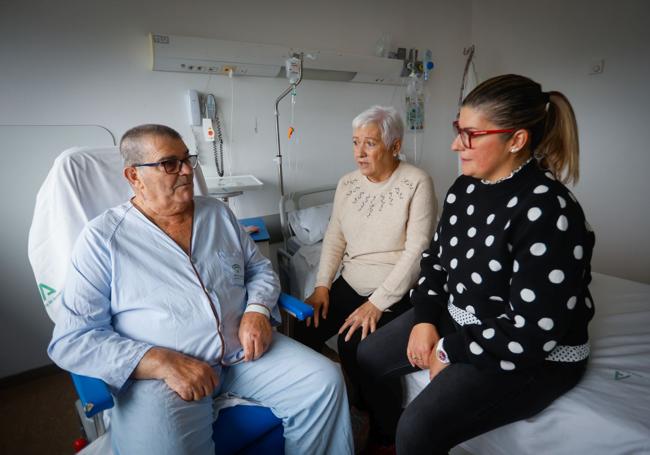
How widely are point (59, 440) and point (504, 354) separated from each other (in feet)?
6.67

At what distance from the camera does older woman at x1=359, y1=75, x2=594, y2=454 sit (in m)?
0.91

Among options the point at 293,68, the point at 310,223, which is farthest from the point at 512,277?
the point at 293,68

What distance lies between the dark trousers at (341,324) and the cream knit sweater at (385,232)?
4 centimetres

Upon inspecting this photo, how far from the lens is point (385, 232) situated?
1636 millimetres

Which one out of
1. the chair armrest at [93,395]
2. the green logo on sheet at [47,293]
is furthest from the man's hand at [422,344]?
the green logo on sheet at [47,293]

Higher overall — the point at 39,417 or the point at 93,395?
the point at 93,395

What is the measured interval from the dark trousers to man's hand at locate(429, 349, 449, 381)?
359mm

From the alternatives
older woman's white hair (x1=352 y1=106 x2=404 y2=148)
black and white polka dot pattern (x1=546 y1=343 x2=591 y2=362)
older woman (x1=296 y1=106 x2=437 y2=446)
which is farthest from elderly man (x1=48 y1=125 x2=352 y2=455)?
older woman's white hair (x1=352 y1=106 x2=404 y2=148)

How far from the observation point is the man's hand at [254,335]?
4.00ft

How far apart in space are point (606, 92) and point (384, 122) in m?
2.31

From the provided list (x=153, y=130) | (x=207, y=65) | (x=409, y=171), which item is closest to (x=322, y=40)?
(x=207, y=65)

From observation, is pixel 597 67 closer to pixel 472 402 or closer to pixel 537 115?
pixel 537 115

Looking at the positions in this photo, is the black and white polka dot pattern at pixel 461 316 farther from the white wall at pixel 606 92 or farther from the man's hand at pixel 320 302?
the white wall at pixel 606 92

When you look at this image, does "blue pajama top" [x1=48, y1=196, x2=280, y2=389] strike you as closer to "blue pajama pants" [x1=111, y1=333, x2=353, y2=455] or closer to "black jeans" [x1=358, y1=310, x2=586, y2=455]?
"blue pajama pants" [x1=111, y1=333, x2=353, y2=455]
